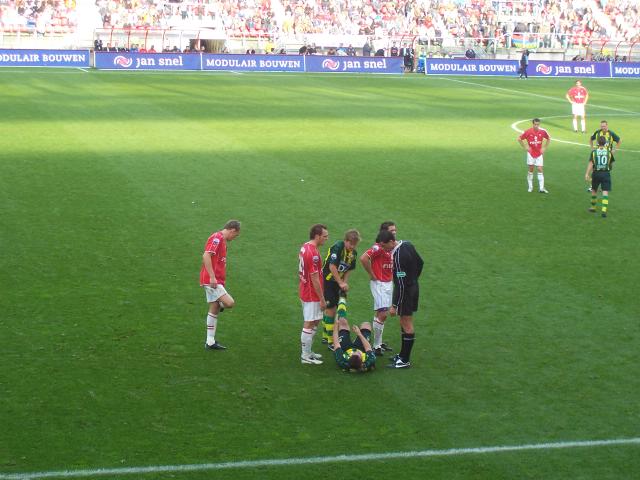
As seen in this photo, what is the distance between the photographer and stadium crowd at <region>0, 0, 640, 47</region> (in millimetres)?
63156

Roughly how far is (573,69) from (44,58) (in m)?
33.0

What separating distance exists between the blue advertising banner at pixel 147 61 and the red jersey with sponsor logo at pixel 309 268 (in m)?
44.4

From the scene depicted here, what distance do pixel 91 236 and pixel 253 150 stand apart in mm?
10714

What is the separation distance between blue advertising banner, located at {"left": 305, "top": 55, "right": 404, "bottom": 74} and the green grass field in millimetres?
25081

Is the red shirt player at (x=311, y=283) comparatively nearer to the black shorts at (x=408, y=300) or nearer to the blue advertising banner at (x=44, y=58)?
the black shorts at (x=408, y=300)

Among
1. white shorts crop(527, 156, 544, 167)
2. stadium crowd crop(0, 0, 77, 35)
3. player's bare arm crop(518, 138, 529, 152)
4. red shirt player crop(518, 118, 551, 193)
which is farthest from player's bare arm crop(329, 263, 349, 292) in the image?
stadium crowd crop(0, 0, 77, 35)

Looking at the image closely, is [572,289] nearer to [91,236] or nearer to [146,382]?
[146,382]

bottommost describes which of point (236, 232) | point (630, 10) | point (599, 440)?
point (599, 440)

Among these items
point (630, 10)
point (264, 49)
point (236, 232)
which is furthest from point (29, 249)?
point (630, 10)

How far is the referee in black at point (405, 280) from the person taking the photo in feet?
40.1

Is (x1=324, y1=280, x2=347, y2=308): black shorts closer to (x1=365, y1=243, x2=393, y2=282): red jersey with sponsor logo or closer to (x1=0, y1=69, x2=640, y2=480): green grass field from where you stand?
(x1=365, y1=243, x2=393, y2=282): red jersey with sponsor logo

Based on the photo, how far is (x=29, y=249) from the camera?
58.6ft

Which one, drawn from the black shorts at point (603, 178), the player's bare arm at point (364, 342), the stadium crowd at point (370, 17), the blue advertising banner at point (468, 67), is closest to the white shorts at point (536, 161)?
the black shorts at point (603, 178)

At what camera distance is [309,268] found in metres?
12.2
